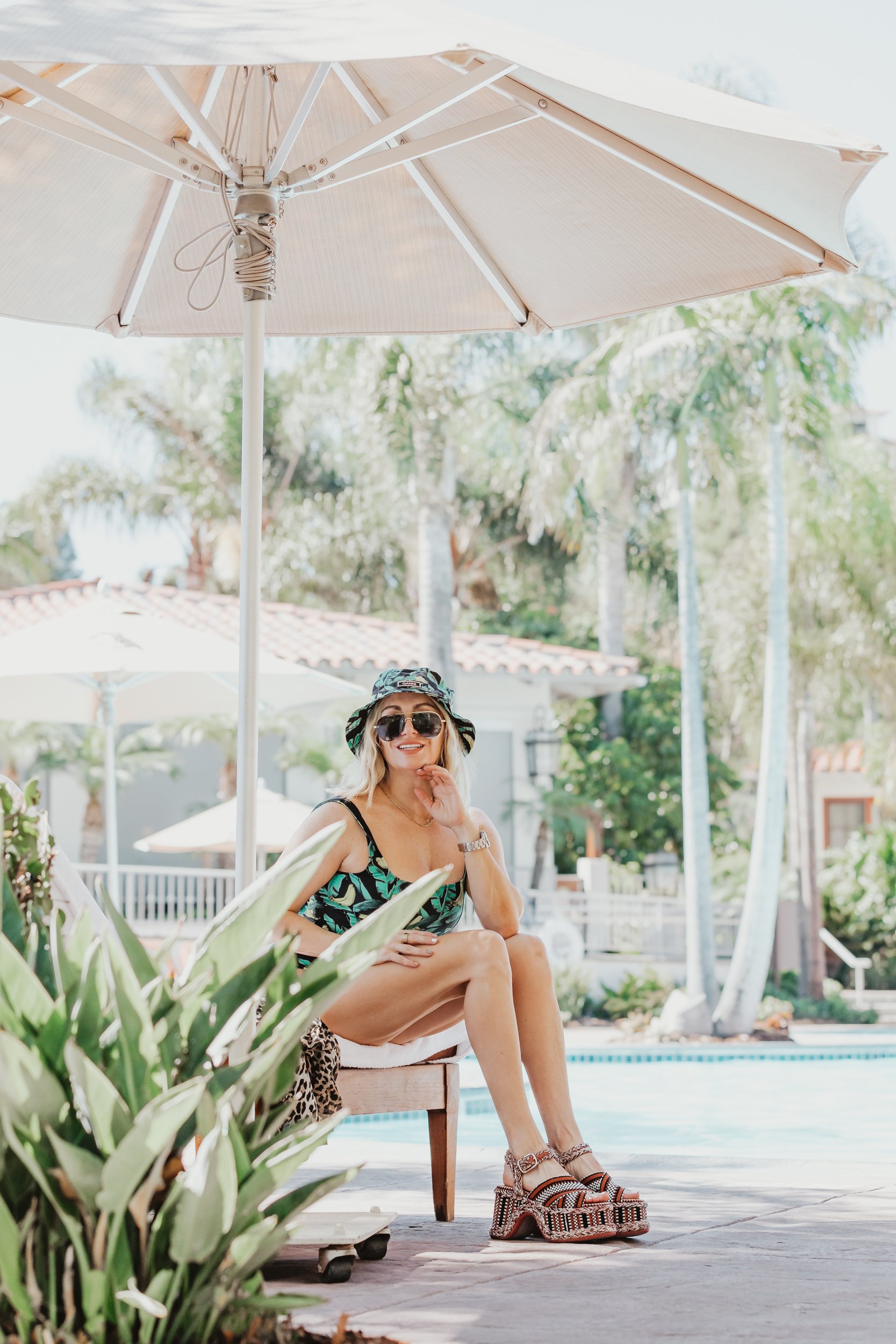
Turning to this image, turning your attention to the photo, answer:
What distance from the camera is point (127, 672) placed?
8.61m

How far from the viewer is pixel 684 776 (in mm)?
14250

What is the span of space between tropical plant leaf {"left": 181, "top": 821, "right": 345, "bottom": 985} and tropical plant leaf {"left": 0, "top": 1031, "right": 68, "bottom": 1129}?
24 centimetres

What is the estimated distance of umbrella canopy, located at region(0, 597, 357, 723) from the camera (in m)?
7.95

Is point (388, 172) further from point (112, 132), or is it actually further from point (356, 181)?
point (112, 132)

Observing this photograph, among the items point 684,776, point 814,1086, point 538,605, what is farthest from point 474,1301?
point 538,605

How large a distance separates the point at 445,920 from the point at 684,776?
1075cm

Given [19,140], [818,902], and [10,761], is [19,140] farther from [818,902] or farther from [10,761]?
[818,902]

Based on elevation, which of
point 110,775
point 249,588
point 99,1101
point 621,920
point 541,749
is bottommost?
point 621,920

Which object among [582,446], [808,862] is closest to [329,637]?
[582,446]

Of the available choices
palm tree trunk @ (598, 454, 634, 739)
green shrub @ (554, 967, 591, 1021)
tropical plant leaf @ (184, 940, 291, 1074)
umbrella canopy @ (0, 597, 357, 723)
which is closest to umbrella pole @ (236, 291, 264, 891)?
tropical plant leaf @ (184, 940, 291, 1074)

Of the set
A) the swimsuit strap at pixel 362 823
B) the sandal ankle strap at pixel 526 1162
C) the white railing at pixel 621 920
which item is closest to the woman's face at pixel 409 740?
→ the swimsuit strap at pixel 362 823

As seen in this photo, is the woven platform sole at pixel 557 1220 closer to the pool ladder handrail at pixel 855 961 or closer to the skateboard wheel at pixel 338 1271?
the skateboard wheel at pixel 338 1271

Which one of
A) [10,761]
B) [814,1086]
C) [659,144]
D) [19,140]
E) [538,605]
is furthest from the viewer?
[538,605]

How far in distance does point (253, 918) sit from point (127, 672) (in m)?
6.95
